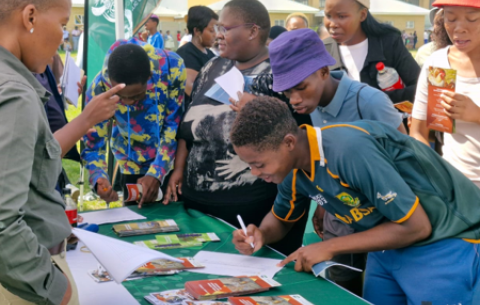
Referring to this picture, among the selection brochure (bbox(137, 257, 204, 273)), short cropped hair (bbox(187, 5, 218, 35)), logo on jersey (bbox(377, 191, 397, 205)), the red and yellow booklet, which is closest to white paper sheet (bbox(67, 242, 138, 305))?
brochure (bbox(137, 257, 204, 273))

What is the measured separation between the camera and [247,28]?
265 cm

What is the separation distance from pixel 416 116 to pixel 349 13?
0.69 m

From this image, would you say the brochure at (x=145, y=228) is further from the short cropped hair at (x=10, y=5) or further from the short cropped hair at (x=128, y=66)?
the short cropped hair at (x=10, y=5)

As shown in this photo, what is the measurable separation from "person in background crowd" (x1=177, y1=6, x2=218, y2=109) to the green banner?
1.32 feet

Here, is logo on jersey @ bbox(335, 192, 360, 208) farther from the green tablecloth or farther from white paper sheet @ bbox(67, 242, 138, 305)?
white paper sheet @ bbox(67, 242, 138, 305)

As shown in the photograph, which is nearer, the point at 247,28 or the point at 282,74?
the point at 282,74

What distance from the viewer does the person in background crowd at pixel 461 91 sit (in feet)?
7.68

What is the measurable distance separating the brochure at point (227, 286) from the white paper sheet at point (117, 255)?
0.87ft

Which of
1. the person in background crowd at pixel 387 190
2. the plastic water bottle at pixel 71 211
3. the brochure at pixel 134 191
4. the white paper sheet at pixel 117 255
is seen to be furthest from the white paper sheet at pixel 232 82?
the white paper sheet at pixel 117 255

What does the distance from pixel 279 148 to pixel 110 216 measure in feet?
4.07

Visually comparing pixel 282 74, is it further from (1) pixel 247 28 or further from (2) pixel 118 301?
(2) pixel 118 301

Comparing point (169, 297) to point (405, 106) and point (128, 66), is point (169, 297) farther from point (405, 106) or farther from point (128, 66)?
point (405, 106)

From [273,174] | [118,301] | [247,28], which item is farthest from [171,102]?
[118,301]

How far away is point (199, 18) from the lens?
5.02 m
